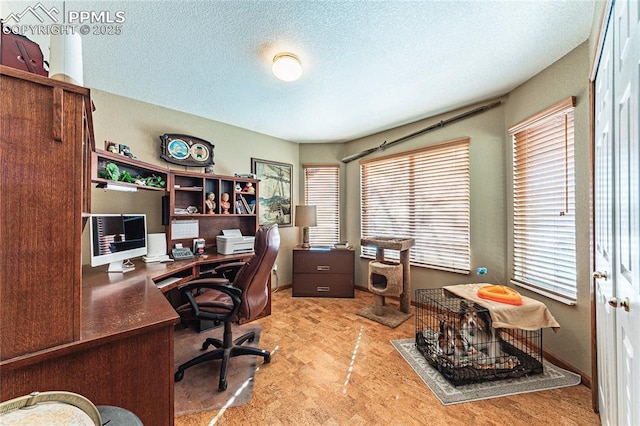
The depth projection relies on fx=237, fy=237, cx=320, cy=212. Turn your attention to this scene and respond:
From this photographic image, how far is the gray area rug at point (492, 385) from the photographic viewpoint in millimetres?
1572

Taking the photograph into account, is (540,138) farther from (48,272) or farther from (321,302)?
(48,272)

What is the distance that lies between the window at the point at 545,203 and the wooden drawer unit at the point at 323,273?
1881 millimetres

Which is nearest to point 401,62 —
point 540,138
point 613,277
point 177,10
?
point 540,138

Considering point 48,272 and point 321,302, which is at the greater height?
point 48,272

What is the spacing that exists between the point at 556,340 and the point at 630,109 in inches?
78.6

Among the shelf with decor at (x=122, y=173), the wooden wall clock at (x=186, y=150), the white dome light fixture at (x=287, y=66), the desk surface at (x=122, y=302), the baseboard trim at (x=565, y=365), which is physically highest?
the white dome light fixture at (x=287, y=66)

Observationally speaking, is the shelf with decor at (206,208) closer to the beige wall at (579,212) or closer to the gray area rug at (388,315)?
the gray area rug at (388,315)

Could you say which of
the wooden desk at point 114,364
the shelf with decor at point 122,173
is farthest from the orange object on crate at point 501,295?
the shelf with decor at point 122,173

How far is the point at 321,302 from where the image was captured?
10.7 ft

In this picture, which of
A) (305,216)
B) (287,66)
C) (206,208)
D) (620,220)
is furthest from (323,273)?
(620,220)

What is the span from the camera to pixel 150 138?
2.59m

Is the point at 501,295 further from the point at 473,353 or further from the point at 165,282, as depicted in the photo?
the point at 165,282

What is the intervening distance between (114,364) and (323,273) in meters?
2.72

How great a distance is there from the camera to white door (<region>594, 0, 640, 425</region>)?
71 centimetres
